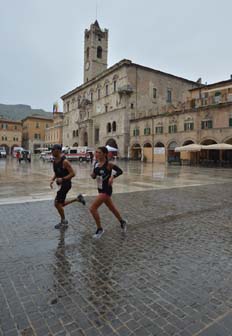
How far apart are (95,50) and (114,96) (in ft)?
66.0

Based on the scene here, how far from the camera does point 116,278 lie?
10.4 feet

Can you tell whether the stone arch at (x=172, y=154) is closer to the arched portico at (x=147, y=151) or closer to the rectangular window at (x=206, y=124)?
the arched portico at (x=147, y=151)

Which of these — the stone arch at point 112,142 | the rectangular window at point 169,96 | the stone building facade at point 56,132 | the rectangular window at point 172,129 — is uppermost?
the rectangular window at point 169,96

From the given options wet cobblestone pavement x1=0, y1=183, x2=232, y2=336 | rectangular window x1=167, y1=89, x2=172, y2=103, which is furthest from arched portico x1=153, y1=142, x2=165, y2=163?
wet cobblestone pavement x1=0, y1=183, x2=232, y2=336

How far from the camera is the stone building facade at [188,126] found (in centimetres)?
3064

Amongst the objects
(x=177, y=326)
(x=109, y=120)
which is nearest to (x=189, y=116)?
(x=109, y=120)

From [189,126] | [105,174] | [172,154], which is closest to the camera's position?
[105,174]

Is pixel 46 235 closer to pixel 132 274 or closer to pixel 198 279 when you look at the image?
pixel 132 274

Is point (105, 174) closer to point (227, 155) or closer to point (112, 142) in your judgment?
point (227, 155)

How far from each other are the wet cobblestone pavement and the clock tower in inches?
2435

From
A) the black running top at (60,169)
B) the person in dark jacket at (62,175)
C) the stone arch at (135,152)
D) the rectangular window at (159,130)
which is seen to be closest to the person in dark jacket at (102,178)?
the person in dark jacket at (62,175)

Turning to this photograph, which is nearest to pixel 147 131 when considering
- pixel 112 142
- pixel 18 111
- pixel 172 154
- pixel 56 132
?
pixel 172 154

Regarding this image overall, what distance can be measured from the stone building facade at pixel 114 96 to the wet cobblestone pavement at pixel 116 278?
35.4 m

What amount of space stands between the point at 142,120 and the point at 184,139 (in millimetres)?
10127
